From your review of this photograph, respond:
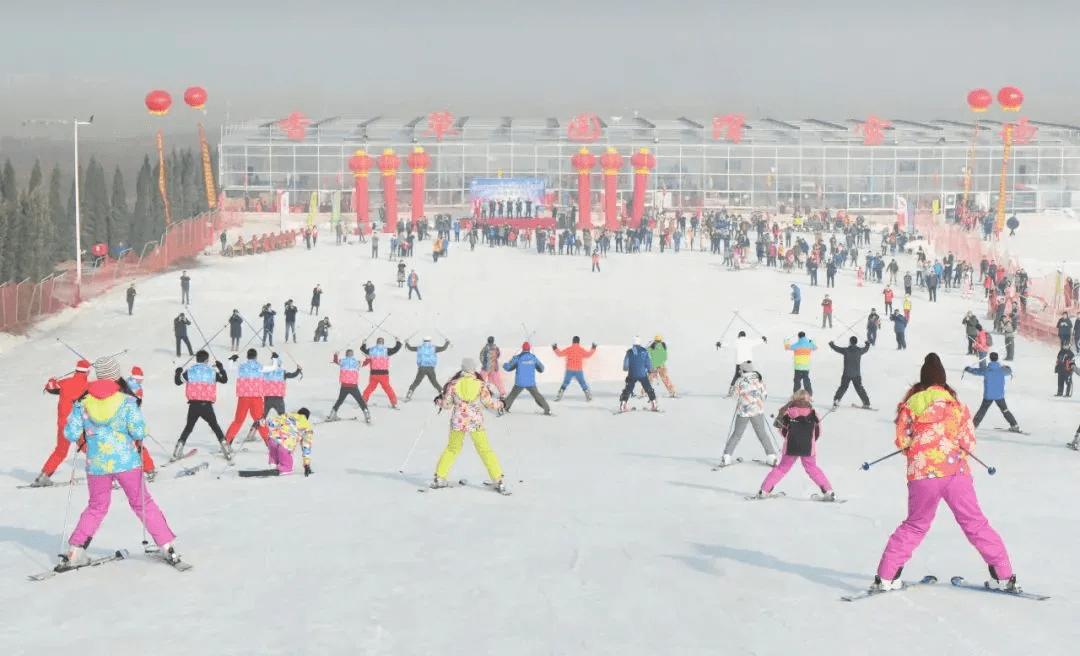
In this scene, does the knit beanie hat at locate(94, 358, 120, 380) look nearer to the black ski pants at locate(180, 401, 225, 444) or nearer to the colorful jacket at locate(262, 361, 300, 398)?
the black ski pants at locate(180, 401, 225, 444)

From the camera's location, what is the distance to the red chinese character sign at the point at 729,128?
76500 millimetres

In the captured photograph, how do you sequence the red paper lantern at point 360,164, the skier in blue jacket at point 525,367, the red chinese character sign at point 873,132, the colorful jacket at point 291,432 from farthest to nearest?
the red chinese character sign at point 873,132, the red paper lantern at point 360,164, the skier in blue jacket at point 525,367, the colorful jacket at point 291,432

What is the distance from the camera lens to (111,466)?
8.85 m

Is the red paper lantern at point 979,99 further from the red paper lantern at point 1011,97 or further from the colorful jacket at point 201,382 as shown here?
the colorful jacket at point 201,382

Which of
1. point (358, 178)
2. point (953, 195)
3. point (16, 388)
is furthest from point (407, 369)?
point (953, 195)

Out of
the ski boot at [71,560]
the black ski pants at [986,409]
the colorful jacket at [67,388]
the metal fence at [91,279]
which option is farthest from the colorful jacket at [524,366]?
the metal fence at [91,279]

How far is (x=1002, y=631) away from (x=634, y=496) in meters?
5.06

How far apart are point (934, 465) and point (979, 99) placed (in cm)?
4512

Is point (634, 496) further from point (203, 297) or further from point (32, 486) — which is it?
point (203, 297)

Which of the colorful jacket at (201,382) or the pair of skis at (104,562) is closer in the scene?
the pair of skis at (104,562)

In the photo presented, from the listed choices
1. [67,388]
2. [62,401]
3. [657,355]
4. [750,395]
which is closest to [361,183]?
[657,355]

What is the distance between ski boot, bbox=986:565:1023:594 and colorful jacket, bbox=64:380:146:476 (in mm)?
5015

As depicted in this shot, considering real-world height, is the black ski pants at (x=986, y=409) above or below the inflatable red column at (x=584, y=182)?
below

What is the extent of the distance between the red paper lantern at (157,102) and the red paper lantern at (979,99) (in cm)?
2668
